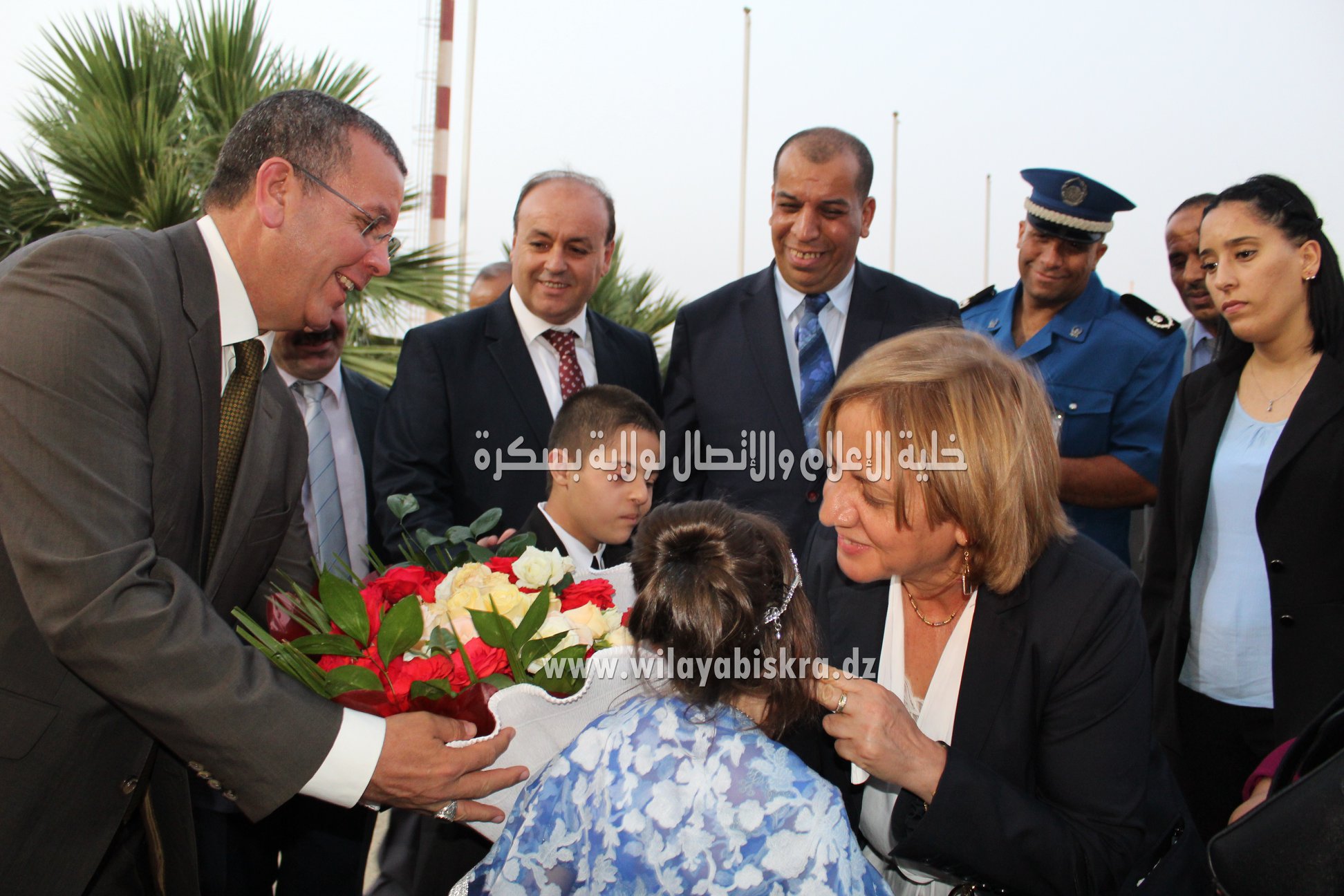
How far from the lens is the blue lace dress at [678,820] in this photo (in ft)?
6.08

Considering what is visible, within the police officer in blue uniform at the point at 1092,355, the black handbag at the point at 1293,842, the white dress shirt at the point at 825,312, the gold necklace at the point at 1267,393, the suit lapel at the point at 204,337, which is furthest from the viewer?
the white dress shirt at the point at 825,312

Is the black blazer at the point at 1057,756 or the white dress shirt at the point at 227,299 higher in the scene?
the white dress shirt at the point at 227,299

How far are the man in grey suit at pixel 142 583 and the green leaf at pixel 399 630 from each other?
0.42 ft

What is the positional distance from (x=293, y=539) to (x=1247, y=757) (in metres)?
2.66

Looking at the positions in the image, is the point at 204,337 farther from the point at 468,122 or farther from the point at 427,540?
the point at 468,122

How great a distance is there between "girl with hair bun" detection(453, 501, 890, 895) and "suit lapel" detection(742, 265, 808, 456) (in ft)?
4.86

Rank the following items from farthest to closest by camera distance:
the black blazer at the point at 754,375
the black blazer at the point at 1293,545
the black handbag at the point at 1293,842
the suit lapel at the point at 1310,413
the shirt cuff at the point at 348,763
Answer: the black blazer at the point at 754,375
the suit lapel at the point at 1310,413
the black blazer at the point at 1293,545
the shirt cuff at the point at 348,763
the black handbag at the point at 1293,842

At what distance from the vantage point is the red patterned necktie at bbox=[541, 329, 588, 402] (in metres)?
3.97

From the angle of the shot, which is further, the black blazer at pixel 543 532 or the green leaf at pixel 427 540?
the black blazer at pixel 543 532

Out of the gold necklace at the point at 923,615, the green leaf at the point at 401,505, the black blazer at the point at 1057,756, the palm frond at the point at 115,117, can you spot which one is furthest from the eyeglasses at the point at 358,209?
the palm frond at the point at 115,117

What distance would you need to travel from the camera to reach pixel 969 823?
1940mm

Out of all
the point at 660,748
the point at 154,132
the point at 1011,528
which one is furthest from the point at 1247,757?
the point at 154,132

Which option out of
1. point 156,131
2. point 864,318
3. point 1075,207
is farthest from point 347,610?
point 156,131

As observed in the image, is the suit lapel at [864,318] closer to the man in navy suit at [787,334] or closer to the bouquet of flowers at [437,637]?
the man in navy suit at [787,334]
